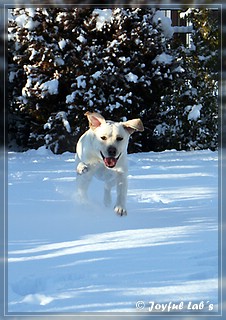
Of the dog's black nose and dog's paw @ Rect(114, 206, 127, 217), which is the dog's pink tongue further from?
dog's paw @ Rect(114, 206, 127, 217)

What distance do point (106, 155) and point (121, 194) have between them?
176mm

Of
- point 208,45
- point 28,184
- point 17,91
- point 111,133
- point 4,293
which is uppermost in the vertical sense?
point 208,45

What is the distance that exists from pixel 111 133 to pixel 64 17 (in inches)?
23.0

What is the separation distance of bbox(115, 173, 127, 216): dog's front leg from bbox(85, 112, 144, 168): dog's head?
77mm

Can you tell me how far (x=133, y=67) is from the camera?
8.67 feet

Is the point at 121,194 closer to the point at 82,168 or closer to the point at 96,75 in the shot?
the point at 82,168

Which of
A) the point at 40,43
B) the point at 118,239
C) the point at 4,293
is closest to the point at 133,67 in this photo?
the point at 40,43

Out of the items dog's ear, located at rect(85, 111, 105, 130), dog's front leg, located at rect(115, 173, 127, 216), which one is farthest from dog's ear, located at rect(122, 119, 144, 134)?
dog's front leg, located at rect(115, 173, 127, 216)

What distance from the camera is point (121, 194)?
2.34 m

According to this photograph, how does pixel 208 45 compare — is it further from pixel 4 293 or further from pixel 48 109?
pixel 4 293

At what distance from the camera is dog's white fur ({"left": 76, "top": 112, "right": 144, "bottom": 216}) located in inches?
89.5

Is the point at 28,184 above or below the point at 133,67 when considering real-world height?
below

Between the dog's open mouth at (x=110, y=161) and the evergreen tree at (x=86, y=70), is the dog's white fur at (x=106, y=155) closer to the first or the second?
the dog's open mouth at (x=110, y=161)

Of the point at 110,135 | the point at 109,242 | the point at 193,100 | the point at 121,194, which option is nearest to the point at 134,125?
the point at 110,135
